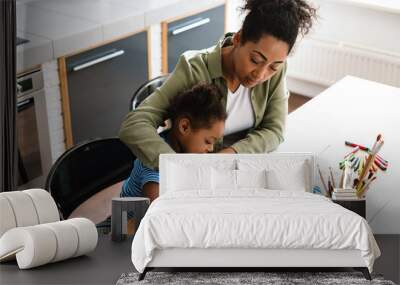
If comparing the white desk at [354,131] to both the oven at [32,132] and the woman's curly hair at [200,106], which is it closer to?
the woman's curly hair at [200,106]

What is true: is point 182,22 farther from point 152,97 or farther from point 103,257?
point 103,257

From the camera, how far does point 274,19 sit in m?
4.82

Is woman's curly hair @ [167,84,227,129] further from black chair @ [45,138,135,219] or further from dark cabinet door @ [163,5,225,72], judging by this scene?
black chair @ [45,138,135,219]

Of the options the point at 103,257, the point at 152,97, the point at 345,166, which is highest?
the point at 152,97

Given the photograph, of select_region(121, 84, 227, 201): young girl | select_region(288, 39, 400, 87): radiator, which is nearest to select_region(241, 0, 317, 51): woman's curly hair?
select_region(288, 39, 400, 87): radiator

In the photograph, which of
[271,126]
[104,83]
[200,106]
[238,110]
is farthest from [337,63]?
[104,83]

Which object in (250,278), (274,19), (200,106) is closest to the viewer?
(250,278)

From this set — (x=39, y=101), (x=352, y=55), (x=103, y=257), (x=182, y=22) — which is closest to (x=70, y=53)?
(x=39, y=101)

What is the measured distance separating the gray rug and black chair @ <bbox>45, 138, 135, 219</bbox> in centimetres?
74

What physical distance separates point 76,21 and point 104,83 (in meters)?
0.38

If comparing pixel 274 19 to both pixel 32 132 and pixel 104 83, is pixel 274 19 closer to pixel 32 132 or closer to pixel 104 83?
pixel 104 83

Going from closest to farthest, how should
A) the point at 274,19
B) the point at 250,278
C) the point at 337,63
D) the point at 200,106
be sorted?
the point at 250,278 → the point at 274,19 → the point at 200,106 → the point at 337,63

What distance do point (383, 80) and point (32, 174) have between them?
205 centimetres

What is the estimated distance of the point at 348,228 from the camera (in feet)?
13.9
